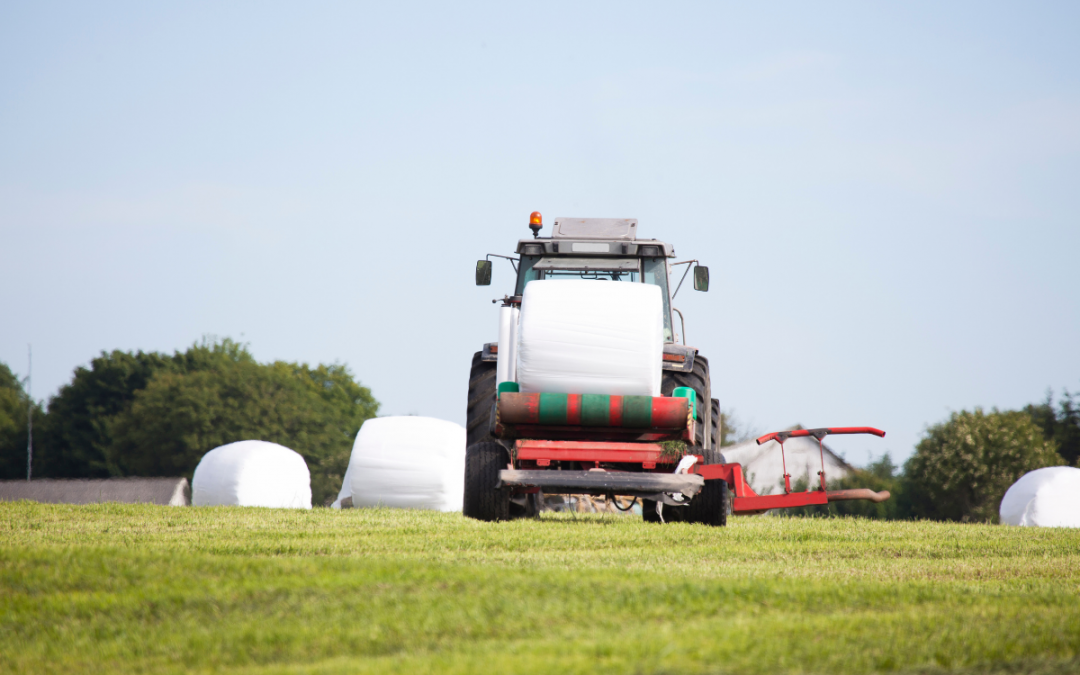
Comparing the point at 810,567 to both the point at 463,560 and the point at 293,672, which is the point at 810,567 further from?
the point at 293,672

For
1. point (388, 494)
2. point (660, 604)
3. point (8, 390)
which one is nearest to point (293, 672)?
point (660, 604)

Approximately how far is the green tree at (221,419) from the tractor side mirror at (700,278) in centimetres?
5451

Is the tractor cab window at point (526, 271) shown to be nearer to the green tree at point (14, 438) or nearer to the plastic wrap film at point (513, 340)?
the plastic wrap film at point (513, 340)

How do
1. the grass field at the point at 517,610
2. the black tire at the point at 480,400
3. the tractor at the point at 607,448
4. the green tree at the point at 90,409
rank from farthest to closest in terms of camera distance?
1. the green tree at the point at 90,409
2. the black tire at the point at 480,400
3. the tractor at the point at 607,448
4. the grass field at the point at 517,610

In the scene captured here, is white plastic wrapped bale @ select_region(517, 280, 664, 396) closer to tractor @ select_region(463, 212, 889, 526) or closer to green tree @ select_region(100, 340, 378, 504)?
tractor @ select_region(463, 212, 889, 526)

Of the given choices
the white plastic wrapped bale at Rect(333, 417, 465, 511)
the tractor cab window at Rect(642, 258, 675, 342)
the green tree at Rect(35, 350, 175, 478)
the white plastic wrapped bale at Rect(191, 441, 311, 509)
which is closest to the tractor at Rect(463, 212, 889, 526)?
the tractor cab window at Rect(642, 258, 675, 342)

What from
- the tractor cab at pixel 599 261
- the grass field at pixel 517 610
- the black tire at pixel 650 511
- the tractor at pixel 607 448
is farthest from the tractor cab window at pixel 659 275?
the grass field at pixel 517 610

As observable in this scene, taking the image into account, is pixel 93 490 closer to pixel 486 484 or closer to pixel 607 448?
pixel 486 484

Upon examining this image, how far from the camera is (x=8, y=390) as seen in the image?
86.2 m

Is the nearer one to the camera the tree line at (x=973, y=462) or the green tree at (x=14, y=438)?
the tree line at (x=973, y=462)

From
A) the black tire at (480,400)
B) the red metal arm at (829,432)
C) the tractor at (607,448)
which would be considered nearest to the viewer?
the tractor at (607,448)

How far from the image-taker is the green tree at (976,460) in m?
43.9

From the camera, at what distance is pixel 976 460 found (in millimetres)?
44062

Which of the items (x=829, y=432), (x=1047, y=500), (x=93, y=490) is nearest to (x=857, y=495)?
(x=829, y=432)
